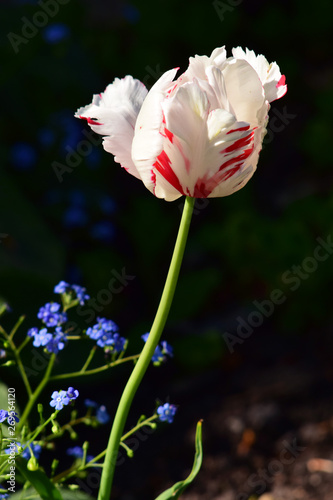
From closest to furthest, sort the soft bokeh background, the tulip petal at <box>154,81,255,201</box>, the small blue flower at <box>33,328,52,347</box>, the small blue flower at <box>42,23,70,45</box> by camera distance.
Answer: the tulip petal at <box>154,81,255,201</box> → the small blue flower at <box>33,328,52,347</box> → the soft bokeh background → the small blue flower at <box>42,23,70,45</box>

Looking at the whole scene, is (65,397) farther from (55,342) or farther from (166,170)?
(166,170)

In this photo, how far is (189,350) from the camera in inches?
98.4

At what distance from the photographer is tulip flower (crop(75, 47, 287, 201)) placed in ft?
2.72

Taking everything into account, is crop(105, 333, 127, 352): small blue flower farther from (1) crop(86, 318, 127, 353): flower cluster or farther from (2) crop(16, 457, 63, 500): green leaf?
(2) crop(16, 457, 63, 500): green leaf

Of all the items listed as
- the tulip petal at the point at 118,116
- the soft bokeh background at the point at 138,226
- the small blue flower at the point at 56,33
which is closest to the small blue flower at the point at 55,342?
the tulip petal at the point at 118,116

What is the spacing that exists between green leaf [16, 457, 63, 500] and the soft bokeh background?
1.11 metres

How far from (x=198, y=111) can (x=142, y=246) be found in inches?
81.2

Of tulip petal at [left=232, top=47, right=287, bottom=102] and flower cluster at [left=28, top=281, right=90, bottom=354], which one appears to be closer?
tulip petal at [left=232, top=47, right=287, bottom=102]

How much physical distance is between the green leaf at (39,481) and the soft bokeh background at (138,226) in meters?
1.11

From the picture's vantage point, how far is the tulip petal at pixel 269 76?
2.89 feet

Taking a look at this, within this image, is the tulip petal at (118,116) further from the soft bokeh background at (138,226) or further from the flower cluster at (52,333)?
the soft bokeh background at (138,226)

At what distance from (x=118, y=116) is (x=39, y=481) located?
566 millimetres

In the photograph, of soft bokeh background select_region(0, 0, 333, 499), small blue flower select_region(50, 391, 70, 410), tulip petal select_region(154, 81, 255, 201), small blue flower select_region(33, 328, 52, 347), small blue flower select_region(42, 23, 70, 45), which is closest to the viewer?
tulip petal select_region(154, 81, 255, 201)

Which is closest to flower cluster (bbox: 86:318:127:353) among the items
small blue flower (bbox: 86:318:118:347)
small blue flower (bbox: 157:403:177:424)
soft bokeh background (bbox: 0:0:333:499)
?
small blue flower (bbox: 86:318:118:347)
